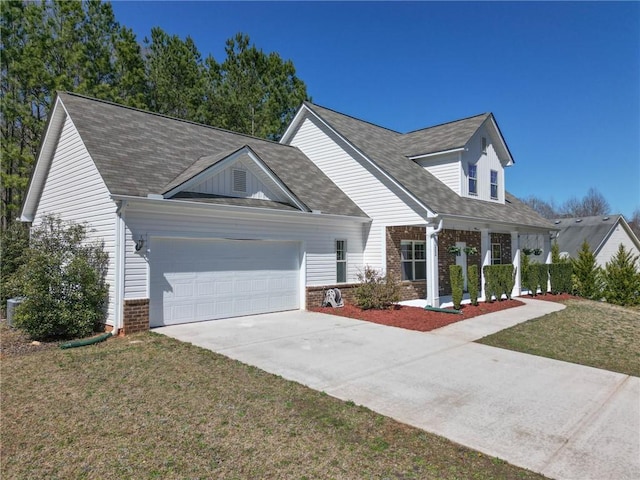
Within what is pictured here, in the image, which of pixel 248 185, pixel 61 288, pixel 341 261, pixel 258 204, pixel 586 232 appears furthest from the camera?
pixel 586 232

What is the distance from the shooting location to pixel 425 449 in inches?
163

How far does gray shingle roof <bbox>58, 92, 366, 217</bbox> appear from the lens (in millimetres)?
9953

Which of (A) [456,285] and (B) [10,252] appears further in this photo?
(B) [10,252]

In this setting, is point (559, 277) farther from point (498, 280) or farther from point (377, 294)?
point (377, 294)

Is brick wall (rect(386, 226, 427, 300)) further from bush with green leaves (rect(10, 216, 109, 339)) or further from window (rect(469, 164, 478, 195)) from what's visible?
bush with green leaves (rect(10, 216, 109, 339))

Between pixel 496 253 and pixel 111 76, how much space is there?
74.3 feet

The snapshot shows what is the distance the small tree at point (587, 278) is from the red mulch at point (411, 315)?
7343mm

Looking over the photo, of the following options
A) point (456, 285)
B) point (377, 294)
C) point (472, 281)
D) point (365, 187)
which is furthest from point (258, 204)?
point (472, 281)

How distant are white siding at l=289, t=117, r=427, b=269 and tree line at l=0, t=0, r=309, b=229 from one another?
431 inches

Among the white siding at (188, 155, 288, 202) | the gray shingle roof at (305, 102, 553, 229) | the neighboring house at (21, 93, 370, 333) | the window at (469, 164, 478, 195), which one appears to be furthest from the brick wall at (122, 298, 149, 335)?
the window at (469, 164, 478, 195)

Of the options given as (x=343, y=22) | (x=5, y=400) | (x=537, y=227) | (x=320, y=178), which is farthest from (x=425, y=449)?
(x=537, y=227)

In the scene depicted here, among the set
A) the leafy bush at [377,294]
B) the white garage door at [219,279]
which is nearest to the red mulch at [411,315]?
the leafy bush at [377,294]

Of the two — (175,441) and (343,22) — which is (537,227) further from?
(175,441)

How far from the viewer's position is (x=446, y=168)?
659 inches
